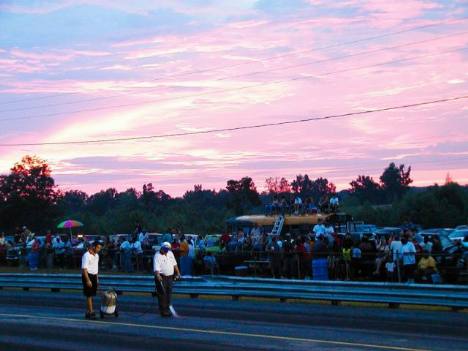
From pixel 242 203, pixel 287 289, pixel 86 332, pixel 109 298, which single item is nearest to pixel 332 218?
pixel 287 289

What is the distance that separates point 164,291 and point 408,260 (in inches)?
301

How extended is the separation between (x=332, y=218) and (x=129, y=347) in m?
20.5

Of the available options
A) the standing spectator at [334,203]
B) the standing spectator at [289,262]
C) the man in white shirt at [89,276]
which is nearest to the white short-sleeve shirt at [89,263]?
the man in white shirt at [89,276]

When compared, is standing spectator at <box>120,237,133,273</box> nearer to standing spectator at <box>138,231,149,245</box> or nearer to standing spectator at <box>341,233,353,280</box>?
standing spectator at <box>138,231,149,245</box>

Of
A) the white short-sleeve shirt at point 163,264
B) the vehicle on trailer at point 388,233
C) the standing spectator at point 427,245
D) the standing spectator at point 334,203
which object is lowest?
the white short-sleeve shirt at point 163,264

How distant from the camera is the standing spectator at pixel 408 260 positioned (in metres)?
23.5

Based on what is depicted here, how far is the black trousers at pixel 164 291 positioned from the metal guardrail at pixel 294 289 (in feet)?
13.5

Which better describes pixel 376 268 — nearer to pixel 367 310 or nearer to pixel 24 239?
pixel 367 310

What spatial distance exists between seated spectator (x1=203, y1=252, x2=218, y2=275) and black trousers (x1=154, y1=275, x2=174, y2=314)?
1028cm

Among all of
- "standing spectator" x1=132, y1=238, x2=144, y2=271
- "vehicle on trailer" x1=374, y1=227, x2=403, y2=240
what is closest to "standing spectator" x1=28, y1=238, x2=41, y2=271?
"standing spectator" x1=132, y1=238, x2=144, y2=271

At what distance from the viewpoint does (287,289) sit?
22.4 metres

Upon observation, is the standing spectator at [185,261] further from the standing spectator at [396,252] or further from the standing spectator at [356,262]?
the standing spectator at [396,252]

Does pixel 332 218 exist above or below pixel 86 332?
above

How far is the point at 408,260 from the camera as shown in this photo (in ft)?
77.3
